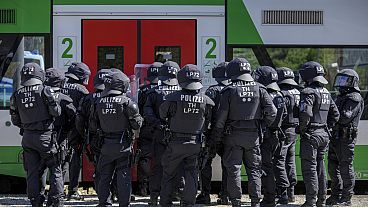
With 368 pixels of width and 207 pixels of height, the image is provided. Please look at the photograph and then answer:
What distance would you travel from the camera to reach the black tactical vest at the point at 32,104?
8.30m

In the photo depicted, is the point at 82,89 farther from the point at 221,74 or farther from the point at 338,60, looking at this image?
the point at 338,60

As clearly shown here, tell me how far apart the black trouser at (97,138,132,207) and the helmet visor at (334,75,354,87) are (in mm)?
2998

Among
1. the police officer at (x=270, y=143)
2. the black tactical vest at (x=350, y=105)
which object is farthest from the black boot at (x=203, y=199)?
the black tactical vest at (x=350, y=105)

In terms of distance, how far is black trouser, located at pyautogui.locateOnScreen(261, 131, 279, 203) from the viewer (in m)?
8.92

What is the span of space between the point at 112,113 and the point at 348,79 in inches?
127

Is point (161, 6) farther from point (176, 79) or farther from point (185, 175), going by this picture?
point (185, 175)

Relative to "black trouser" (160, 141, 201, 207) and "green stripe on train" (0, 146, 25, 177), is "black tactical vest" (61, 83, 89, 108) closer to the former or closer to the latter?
"green stripe on train" (0, 146, 25, 177)

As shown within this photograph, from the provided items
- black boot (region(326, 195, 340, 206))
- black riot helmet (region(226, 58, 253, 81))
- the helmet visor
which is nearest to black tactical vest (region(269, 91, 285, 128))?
black riot helmet (region(226, 58, 253, 81))

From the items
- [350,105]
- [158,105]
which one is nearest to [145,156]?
[158,105]

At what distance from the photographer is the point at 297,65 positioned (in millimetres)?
10250

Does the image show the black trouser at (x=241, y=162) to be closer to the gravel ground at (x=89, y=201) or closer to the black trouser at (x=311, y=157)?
the black trouser at (x=311, y=157)

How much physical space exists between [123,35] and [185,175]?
2.49 metres

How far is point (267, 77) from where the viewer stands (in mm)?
8992

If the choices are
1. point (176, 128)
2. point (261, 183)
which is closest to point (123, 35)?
point (176, 128)
